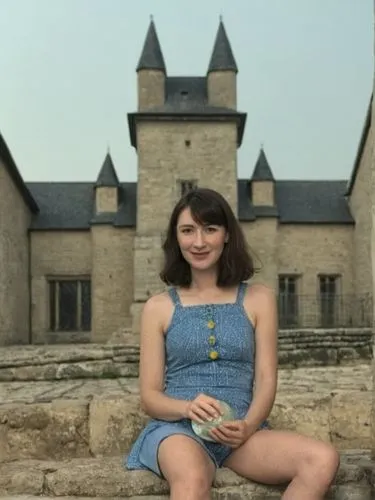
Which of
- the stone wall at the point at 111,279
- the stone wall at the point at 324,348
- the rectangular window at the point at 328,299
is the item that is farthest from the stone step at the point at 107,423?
the rectangular window at the point at 328,299

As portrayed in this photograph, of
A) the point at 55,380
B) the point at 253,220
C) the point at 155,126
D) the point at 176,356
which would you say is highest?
the point at 155,126

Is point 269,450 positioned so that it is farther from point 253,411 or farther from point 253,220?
point 253,220

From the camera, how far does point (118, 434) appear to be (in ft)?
12.6

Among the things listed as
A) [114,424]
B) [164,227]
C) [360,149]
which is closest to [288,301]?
[164,227]

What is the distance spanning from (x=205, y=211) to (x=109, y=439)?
1.75 meters

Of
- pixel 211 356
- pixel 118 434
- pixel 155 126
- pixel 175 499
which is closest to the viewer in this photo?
pixel 175 499

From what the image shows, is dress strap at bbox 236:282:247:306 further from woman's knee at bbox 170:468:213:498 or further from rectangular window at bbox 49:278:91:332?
rectangular window at bbox 49:278:91:332

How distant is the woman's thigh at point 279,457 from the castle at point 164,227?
63.3ft

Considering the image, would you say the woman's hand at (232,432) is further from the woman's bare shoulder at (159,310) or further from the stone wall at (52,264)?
the stone wall at (52,264)

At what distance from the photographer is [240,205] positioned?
24.7 m

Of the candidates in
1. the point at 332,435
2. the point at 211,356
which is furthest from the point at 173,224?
the point at 332,435

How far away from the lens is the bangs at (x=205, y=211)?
278 cm

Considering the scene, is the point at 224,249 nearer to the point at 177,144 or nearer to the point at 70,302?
the point at 177,144

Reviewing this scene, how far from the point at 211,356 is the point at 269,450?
1.48 ft
